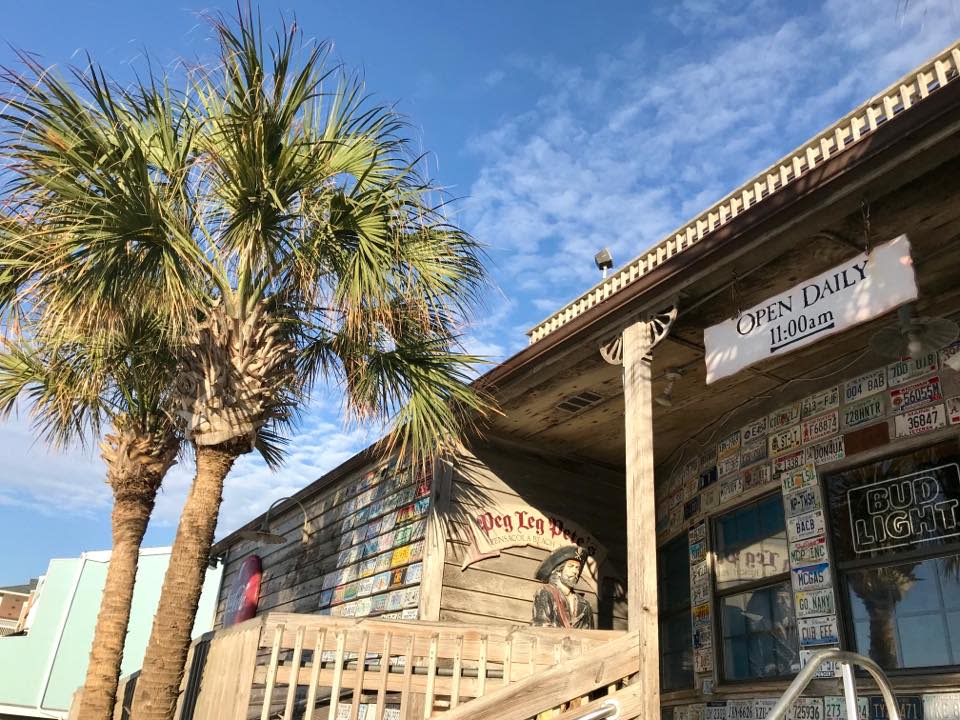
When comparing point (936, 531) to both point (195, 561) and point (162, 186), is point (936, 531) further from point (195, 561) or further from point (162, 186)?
point (162, 186)

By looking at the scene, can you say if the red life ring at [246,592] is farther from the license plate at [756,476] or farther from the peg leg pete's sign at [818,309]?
the peg leg pete's sign at [818,309]

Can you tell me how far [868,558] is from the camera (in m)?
5.77

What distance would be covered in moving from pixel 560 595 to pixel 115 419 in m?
4.89

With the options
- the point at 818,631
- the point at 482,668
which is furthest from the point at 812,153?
the point at 482,668

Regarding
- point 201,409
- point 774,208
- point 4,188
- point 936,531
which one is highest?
point 4,188

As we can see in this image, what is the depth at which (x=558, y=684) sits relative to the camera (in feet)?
13.5

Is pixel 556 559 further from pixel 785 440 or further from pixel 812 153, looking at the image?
pixel 812 153

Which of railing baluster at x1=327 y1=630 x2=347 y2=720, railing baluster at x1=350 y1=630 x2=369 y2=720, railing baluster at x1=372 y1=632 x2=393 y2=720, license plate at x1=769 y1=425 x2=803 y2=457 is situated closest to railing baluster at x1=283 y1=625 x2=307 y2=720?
railing baluster at x1=327 y1=630 x2=347 y2=720

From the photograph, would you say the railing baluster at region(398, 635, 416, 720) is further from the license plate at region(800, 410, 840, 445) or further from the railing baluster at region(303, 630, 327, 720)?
the license plate at region(800, 410, 840, 445)

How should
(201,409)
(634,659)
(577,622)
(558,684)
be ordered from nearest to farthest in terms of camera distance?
1. (558,684)
2. (634,659)
3. (201,409)
4. (577,622)

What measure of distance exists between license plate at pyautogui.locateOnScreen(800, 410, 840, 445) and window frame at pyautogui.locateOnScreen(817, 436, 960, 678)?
290mm

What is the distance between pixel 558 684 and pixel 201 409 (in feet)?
10.7

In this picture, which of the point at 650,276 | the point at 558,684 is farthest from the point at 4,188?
the point at 558,684

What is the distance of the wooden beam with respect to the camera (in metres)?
4.47
